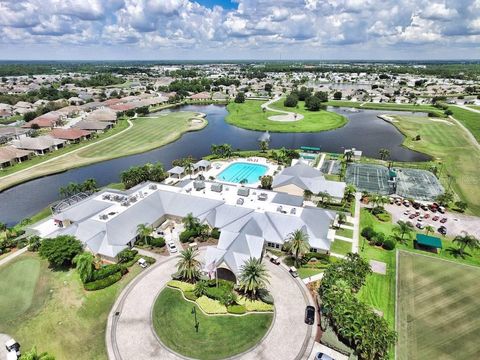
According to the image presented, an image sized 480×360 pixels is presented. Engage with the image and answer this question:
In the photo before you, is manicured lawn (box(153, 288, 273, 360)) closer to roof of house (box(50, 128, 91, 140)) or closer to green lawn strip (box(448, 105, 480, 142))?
roof of house (box(50, 128, 91, 140))

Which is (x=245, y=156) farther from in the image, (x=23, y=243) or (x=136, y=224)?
(x=23, y=243)

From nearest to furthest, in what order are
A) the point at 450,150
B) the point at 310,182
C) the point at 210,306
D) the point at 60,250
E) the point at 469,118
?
1. the point at 210,306
2. the point at 60,250
3. the point at 310,182
4. the point at 450,150
5. the point at 469,118

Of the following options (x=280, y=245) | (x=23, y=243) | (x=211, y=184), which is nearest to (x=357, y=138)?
(x=211, y=184)

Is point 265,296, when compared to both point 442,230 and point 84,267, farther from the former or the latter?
point 442,230

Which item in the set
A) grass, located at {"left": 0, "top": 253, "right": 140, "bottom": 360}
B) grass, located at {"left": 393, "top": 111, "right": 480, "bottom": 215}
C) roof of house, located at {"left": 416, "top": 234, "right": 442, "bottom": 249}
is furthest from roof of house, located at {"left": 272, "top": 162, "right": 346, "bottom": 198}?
grass, located at {"left": 0, "top": 253, "right": 140, "bottom": 360}

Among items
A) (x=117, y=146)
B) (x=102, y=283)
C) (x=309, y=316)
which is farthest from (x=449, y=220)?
(x=117, y=146)

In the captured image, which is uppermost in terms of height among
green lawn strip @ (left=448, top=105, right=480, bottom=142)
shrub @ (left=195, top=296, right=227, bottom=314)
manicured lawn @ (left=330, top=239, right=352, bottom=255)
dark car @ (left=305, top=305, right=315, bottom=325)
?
green lawn strip @ (left=448, top=105, right=480, bottom=142)
